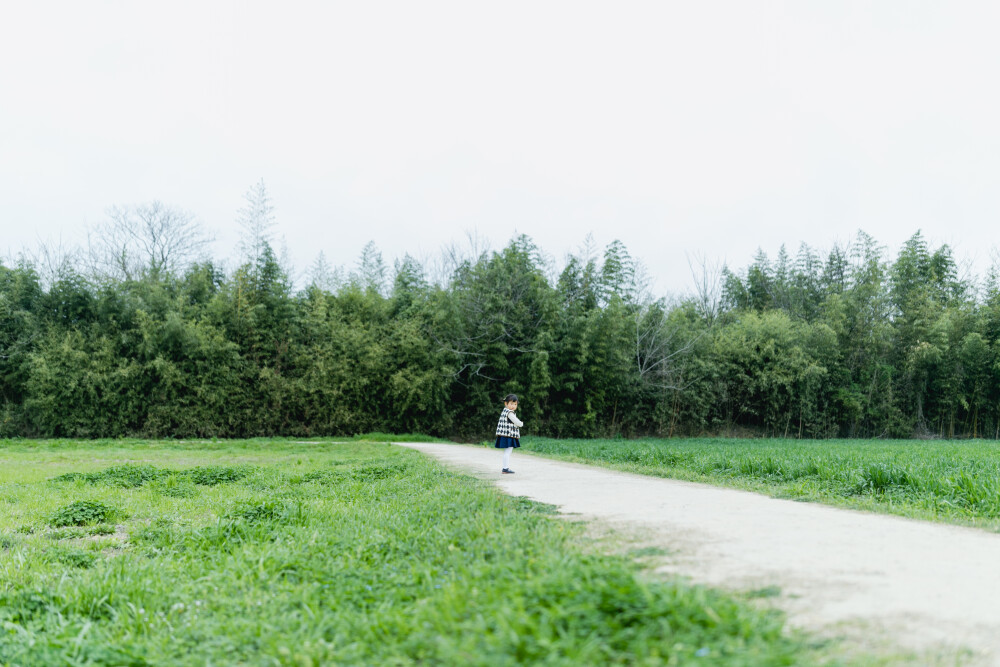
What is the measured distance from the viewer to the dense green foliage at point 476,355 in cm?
1925

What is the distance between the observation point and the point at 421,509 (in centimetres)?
495

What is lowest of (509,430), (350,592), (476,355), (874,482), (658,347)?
(350,592)

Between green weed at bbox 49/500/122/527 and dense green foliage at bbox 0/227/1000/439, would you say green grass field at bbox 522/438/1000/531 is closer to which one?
green weed at bbox 49/500/122/527

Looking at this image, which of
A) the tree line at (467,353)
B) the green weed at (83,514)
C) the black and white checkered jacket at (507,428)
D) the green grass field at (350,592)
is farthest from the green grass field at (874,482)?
the tree line at (467,353)

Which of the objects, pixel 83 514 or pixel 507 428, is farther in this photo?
pixel 507 428

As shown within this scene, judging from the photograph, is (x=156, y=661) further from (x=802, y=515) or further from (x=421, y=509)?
(x=802, y=515)

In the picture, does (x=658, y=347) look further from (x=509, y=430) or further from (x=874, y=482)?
(x=874, y=482)

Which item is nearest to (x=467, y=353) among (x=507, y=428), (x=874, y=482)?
(x=507, y=428)

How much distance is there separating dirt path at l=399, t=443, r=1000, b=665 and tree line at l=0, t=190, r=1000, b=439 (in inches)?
635

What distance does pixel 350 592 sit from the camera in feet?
9.95

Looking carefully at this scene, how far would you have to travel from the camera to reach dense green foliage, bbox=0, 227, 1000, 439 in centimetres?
1925

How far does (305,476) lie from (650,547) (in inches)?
277

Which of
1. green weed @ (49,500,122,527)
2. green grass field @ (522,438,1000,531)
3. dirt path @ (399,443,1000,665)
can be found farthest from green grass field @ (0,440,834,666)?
green grass field @ (522,438,1000,531)

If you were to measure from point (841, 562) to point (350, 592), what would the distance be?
2.52m
